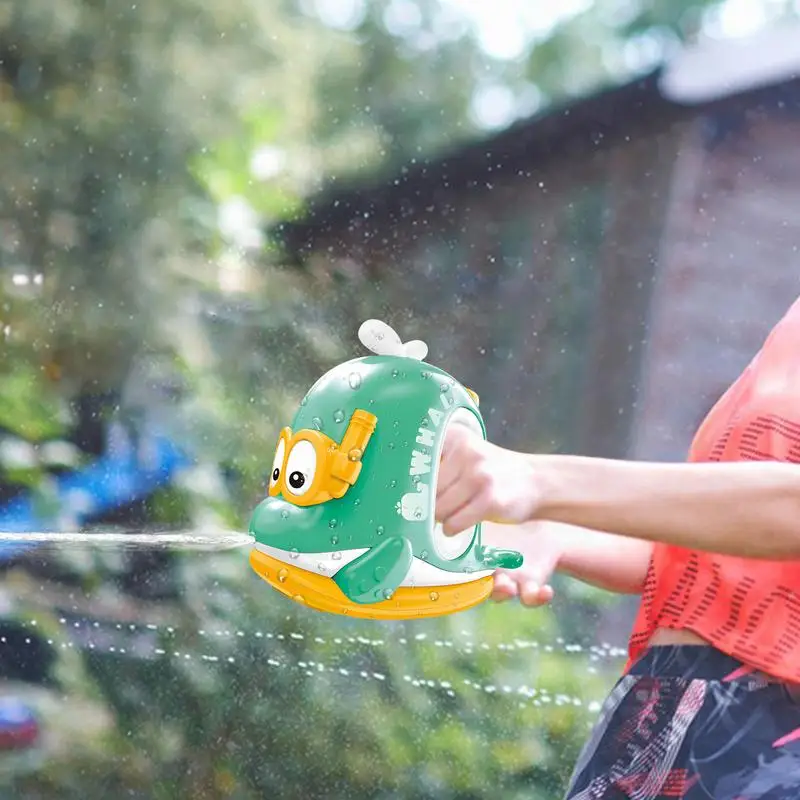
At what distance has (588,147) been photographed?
1428mm

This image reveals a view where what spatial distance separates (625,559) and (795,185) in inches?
32.8

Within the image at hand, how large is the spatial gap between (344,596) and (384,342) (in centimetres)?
12

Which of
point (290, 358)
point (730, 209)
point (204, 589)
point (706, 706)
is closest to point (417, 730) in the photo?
point (204, 589)

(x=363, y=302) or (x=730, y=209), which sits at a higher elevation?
(x=730, y=209)

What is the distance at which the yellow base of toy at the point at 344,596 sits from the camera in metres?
0.52

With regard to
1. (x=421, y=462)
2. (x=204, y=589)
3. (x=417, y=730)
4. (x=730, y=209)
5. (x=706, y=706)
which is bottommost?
(x=417, y=730)

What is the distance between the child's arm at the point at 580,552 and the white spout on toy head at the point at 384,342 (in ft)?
0.51

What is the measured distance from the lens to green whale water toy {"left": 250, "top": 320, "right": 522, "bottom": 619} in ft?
1.66

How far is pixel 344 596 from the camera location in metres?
0.52

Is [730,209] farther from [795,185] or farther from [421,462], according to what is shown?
[421,462]

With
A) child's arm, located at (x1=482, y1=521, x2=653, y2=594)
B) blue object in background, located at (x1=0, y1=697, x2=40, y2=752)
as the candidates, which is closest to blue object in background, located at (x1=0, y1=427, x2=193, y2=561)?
blue object in background, located at (x1=0, y1=697, x2=40, y2=752)

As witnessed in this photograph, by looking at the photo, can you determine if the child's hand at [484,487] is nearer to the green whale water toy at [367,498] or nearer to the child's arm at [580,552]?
the green whale water toy at [367,498]

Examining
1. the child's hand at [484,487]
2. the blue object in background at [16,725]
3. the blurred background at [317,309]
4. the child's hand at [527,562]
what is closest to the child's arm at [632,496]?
the child's hand at [484,487]

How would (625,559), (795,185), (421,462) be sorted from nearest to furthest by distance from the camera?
(421,462) < (625,559) < (795,185)
